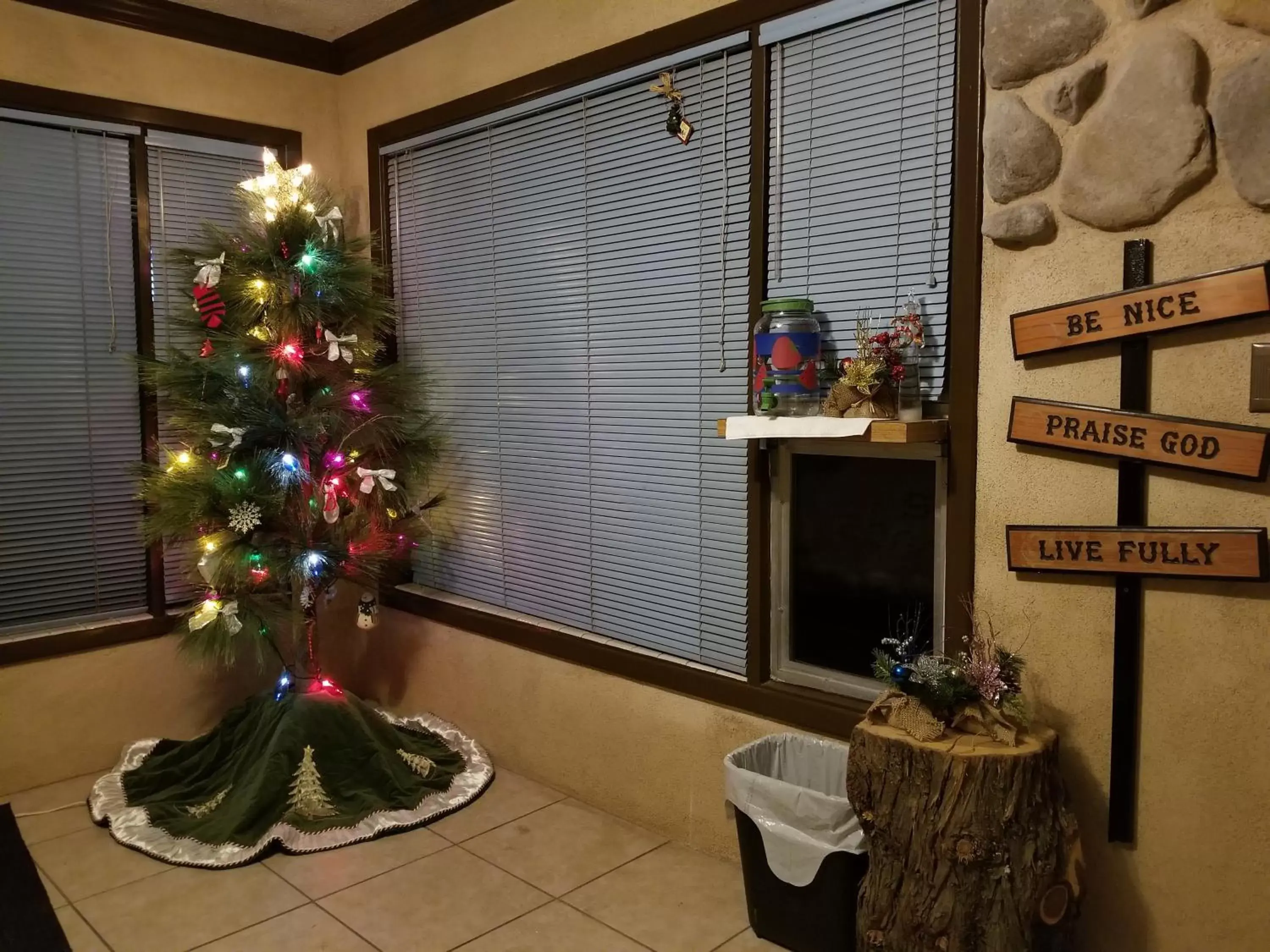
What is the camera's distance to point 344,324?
3.29 metres

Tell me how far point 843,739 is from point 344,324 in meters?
2.12

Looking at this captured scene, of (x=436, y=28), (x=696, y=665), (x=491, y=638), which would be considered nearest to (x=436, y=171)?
(x=436, y=28)

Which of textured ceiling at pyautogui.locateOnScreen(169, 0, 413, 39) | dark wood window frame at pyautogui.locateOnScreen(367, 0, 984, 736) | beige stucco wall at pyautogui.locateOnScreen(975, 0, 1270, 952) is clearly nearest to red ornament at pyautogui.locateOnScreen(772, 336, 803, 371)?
dark wood window frame at pyautogui.locateOnScreen(367, 0, 984, 736)

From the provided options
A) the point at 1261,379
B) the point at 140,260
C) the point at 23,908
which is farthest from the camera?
the point at 140,260

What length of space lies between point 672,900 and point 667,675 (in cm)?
62

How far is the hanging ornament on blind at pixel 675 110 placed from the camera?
106 inches

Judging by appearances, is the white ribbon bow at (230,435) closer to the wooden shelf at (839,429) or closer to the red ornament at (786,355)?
the wooden shelf at (839,429)

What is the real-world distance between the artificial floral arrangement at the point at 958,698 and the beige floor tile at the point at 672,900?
77 centimetres

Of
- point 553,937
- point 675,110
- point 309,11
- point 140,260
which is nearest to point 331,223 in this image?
point 140,260

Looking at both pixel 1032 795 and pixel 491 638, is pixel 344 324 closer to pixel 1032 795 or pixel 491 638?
pixel 491 638

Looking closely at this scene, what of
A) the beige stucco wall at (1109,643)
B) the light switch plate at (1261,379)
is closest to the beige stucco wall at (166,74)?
the beige stucco wall at (1109,643)

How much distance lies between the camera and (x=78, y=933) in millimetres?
2400

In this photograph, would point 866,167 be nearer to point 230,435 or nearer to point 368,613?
point 230,435

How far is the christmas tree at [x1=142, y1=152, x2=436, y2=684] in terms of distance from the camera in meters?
3.12
